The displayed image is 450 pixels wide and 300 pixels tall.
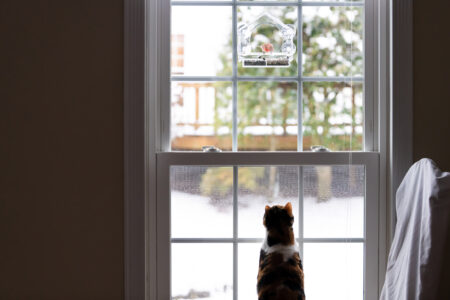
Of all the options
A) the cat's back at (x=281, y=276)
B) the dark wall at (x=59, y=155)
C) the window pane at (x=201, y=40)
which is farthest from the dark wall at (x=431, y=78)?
the dark wall at (x=59, y=155)

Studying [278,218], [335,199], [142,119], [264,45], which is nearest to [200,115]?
[142,119]

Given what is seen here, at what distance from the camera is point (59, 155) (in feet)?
5.33

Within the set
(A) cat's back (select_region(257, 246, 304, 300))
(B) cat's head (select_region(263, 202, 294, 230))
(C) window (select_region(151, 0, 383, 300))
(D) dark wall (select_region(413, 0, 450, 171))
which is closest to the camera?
(A) cat's back (select_region(257, 246, 304, 300))

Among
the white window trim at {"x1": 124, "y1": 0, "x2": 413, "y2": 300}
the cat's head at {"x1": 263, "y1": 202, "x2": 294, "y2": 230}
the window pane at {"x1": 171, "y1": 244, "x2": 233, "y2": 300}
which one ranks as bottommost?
the window pane at {"x1": 171, "y1": 244, "x2": 233, "y2": 300}

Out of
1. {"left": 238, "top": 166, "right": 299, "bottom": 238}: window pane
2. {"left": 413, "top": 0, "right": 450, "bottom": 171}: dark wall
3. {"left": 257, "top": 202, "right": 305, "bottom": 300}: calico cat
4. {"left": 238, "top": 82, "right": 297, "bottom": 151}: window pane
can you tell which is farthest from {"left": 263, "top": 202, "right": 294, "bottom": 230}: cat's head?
{"left": 413, "top": 0, "right": 450, "bottom": 171}: dark wall

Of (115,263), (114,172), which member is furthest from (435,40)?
(115,263)

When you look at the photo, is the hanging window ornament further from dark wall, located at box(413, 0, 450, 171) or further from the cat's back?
the cat's back

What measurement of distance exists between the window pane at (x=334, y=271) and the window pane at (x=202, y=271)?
0.32 metres

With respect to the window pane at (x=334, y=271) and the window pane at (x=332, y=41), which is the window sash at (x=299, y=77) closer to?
the window pane at (x=332, y=41)

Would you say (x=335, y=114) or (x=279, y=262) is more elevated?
(x=335, y=114)

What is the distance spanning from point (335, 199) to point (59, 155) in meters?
1.10

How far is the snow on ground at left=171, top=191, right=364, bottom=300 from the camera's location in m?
1.73

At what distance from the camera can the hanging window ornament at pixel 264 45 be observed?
1.75m

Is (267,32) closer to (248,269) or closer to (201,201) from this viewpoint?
(201,201)
